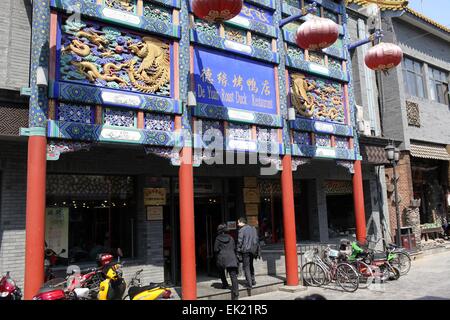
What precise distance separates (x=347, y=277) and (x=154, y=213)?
15.6ft

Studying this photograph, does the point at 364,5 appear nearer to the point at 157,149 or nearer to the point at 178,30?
the point at 178,30

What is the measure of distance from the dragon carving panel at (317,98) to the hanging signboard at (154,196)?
160 inches

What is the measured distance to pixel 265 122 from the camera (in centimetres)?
988

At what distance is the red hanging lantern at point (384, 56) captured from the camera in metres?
10.8

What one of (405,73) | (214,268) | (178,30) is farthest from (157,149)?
(405,73)

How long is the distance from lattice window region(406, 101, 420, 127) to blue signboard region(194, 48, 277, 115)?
9012 millimetres

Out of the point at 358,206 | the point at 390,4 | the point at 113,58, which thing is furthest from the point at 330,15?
the point at 113,58

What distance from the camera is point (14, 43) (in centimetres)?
788

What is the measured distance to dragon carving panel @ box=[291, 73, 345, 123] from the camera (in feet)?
35.7

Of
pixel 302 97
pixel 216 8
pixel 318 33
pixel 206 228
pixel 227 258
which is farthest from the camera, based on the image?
pixel 206 228

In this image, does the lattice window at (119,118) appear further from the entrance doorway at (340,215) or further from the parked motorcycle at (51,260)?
the entrance doorway at (340,215)

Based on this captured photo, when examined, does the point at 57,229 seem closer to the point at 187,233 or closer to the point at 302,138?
the point at 187,233

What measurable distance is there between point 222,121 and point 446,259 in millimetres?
9876

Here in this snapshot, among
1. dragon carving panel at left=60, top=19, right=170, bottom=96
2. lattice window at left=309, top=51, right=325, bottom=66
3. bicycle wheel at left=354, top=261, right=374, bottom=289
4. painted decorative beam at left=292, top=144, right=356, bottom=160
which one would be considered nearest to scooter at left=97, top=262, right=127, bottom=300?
dragon carving panel at left=60, top=19, right=170, bottom=96
